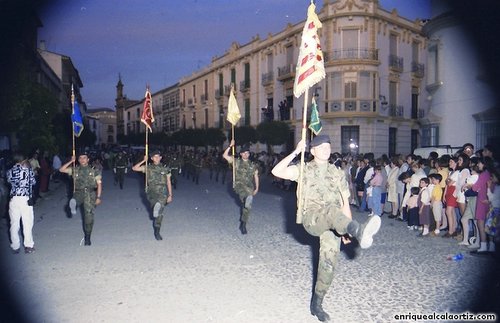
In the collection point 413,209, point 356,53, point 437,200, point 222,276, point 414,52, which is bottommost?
point 222,276

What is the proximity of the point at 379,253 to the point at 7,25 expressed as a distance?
19.9 m

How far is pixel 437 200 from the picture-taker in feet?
28.9

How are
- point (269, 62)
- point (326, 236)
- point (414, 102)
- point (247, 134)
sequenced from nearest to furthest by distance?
point (326, 236), point (414, 102), point (247, 134), point (269, 62)

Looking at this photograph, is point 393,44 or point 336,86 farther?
point 393,44

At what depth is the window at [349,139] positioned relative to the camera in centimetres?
2825

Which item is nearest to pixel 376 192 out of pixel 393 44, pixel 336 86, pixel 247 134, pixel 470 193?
pixel 470 193

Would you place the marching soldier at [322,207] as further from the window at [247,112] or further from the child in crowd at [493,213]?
the window at [247,112]

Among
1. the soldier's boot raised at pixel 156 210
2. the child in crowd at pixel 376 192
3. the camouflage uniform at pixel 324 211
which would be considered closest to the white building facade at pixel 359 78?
the child in crowd at pixel 376 192

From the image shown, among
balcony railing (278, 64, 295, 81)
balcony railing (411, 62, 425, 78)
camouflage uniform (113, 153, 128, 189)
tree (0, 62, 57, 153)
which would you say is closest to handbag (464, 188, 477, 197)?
tree (0, 62, 57, 153)

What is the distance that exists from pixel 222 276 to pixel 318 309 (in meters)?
1.80

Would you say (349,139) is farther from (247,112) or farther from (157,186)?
(157,186)

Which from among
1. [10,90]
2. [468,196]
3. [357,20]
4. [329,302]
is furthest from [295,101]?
[329,302]

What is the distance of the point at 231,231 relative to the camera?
29.6ft

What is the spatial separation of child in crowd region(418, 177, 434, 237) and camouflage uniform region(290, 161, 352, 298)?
16.5 feet
